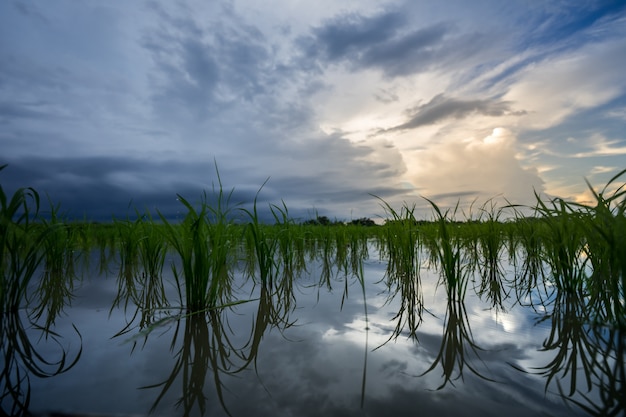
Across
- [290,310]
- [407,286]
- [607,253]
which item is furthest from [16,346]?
[607,253]

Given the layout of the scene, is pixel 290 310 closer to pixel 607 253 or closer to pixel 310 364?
pixel 310 364

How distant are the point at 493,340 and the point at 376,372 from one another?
2.20 ft

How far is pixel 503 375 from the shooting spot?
108cm

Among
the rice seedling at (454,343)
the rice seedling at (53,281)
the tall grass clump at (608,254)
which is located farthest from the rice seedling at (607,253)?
the rice seedling at (53,281)

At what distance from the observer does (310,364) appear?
1.15 m

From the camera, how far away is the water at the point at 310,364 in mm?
914

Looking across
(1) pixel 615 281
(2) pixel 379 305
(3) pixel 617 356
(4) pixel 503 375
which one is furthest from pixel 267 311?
(1) pixel 615 281

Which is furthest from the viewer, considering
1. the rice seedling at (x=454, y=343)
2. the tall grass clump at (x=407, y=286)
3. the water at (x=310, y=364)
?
the tall grass clump at (x=407, y=286)

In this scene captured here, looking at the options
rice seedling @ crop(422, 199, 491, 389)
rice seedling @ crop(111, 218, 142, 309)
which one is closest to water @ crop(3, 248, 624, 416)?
rice seedling @ crop(422, 199, 491, 389)

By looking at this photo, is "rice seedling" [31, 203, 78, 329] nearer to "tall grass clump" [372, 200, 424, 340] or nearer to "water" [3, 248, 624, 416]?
"water" [3, 248, 624, 416]

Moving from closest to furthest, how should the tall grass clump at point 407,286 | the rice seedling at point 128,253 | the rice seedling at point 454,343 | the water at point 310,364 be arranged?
the water at point 310,364, the rice seedling at point 454,343, the tall grass clump at point 407,286, the rice seedling at point 128,253

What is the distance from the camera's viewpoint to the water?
914mm

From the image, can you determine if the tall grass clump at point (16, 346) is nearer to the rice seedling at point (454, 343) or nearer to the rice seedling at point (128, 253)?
the rice seedling at point (128, 253)

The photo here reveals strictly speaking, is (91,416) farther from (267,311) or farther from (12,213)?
(12,213)
